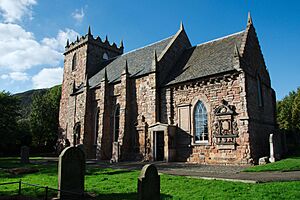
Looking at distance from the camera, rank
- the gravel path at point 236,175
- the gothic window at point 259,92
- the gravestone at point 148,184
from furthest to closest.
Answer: the gothic window at point 259,92
the gravel path at point 236,175
the gravestone at point 148,184

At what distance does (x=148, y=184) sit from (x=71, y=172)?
11.2ft

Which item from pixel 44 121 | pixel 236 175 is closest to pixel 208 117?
pixel 236 175

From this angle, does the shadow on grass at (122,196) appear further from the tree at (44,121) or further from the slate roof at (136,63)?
the tree at (44,121)

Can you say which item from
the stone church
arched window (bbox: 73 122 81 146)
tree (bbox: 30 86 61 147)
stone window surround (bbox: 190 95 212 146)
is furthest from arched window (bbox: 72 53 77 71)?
stone window surround (bbox: 190 95 212 146)

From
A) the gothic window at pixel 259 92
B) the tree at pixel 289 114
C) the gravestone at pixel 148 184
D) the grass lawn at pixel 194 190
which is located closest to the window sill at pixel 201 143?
the gothic window at pixel 259 92

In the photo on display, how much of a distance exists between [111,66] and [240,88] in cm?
1919

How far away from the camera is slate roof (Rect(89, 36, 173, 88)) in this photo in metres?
25.5

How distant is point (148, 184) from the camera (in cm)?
641

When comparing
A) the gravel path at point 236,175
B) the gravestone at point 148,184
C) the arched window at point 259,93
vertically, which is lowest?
the gravel path at point 236,175

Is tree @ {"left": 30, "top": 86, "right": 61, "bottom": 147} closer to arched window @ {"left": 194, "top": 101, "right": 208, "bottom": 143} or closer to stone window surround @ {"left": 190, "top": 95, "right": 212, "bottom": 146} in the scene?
stone window surround @ {"left": 190, "top": 95, "right": 212, "bottom": 146}

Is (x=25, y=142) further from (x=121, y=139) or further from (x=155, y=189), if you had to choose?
(x=155, y=189)

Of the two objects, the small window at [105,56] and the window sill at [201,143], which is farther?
the small window at [105,56]

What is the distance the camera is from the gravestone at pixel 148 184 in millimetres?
6250

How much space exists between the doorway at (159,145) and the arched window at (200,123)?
3.01 m
